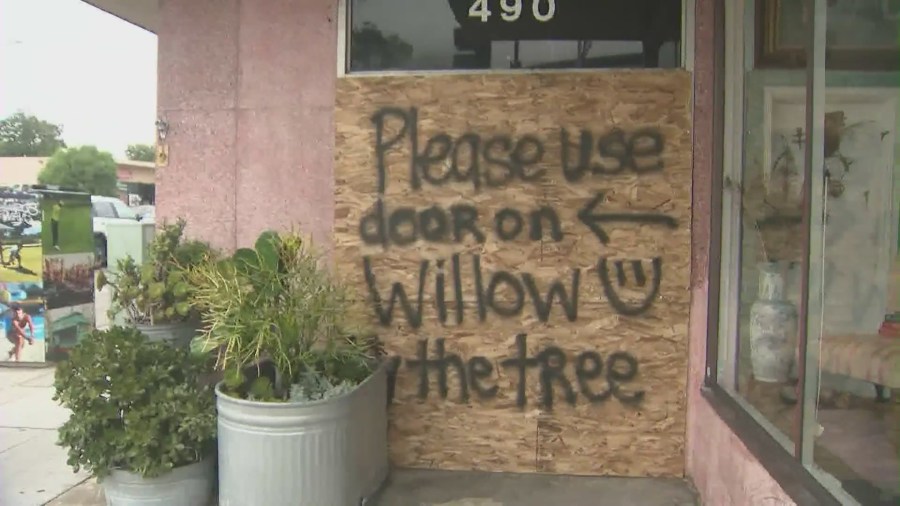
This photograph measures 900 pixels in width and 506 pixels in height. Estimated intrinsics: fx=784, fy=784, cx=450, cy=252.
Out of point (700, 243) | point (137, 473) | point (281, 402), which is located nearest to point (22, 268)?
point (137, 473)

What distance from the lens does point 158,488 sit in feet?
13.5

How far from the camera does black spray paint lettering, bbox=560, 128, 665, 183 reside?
4.70 metres

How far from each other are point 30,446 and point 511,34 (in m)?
4.33

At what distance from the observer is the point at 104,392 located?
4.11 meters

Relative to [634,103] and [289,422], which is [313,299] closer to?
[289,422]

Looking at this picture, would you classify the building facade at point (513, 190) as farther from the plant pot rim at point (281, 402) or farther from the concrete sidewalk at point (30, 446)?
the concrete sidewalk at point (30, 446)

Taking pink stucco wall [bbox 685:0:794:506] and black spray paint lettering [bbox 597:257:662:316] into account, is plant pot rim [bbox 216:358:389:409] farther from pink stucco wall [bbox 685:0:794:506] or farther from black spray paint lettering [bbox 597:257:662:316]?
pink stucco wall [bbox 685:0:794:506]

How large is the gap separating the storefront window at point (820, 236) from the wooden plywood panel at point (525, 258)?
0.48 m

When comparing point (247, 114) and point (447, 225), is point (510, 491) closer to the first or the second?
point (447, 225)

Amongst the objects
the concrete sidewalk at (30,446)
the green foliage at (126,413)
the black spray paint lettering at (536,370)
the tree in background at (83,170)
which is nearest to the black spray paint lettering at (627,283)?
the black spray paint lettering at (536,370)

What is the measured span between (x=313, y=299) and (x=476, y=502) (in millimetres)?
1489

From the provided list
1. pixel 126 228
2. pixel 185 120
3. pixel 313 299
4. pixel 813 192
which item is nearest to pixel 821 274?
pixel 813 192

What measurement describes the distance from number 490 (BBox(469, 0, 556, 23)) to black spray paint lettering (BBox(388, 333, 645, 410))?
1968 mm

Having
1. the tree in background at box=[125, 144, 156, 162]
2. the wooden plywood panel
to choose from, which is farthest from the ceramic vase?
the tree in background at box=[125, 144, 156, 162]
